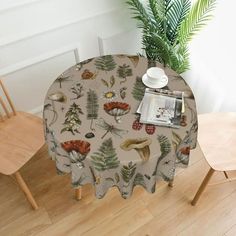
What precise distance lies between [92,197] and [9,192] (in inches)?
Answer: 25.1

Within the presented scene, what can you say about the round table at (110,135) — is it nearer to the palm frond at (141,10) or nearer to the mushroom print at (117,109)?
the mushroom print at (117,109)

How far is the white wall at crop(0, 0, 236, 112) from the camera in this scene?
71.6 inches

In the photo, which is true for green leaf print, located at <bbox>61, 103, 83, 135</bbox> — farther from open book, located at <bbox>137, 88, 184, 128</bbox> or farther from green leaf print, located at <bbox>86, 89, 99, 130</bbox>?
open book, located at <bbox>137, 88, 184, 128</bbox>

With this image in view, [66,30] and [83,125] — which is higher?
[66,30]

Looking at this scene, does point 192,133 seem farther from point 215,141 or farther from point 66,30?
point 66,30

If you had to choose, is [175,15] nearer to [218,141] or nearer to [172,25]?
[172,25]

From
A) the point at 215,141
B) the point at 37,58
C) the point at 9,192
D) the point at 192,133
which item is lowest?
the point at 9,192

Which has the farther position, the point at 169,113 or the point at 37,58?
the point at 37,58

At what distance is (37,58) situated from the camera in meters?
2.02

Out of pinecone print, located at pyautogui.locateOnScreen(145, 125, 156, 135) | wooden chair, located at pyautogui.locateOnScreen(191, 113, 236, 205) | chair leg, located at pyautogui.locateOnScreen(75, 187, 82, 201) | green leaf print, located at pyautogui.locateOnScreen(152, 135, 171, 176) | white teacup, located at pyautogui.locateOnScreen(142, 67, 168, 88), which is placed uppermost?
white teacup, located at pyautogui.locateOnScreen(142, 67, 168, 88)

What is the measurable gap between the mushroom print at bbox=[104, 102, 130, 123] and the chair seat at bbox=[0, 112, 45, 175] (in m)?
0.53

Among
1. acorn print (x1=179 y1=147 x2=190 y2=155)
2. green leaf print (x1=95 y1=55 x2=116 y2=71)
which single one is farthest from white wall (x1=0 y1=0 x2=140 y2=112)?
acorn print (x1=179 y1=147 x2=190 y2=155)

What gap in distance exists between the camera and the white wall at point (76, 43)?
5.97ft

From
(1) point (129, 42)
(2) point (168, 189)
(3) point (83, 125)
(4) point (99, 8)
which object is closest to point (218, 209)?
(2) point (168, 189)
